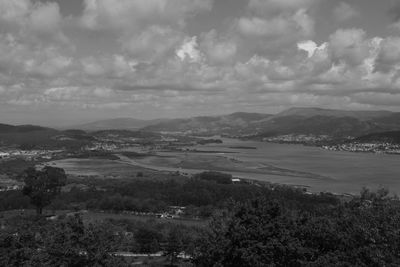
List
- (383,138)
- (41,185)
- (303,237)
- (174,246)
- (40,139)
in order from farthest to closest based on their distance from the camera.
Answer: (40,139)
(383,138)
(41,185)
(174,246)
(303,237)

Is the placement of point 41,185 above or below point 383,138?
below

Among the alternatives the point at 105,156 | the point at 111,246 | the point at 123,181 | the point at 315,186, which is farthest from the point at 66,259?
the point at 105,156

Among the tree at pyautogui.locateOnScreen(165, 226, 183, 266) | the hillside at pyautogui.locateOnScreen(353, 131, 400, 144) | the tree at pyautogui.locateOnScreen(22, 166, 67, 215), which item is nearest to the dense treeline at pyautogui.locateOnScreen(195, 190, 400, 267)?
the tree at pyautogui.locateOnScreen(165, 226, 183, 266)

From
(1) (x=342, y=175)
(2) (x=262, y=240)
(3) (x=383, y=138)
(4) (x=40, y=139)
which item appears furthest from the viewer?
(4) (x=40, y=139)

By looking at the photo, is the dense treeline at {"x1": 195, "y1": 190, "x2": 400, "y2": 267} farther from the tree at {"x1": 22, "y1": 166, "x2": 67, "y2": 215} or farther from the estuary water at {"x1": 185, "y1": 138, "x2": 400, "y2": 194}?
the estuary water at {"x1": 185, "y1": 138, "x2": 400, "y2": 194}

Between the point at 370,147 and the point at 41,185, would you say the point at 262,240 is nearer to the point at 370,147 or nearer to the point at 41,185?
the point at 41,185

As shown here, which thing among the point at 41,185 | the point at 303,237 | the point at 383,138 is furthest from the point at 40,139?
the point at 303,237

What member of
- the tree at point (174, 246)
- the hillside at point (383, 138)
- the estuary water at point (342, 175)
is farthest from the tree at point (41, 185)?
the hillside at point (383, 138)

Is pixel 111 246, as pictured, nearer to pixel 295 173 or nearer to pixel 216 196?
pixel 216 196

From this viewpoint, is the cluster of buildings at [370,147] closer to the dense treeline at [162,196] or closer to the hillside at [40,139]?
the dense treeline at [162,196]
